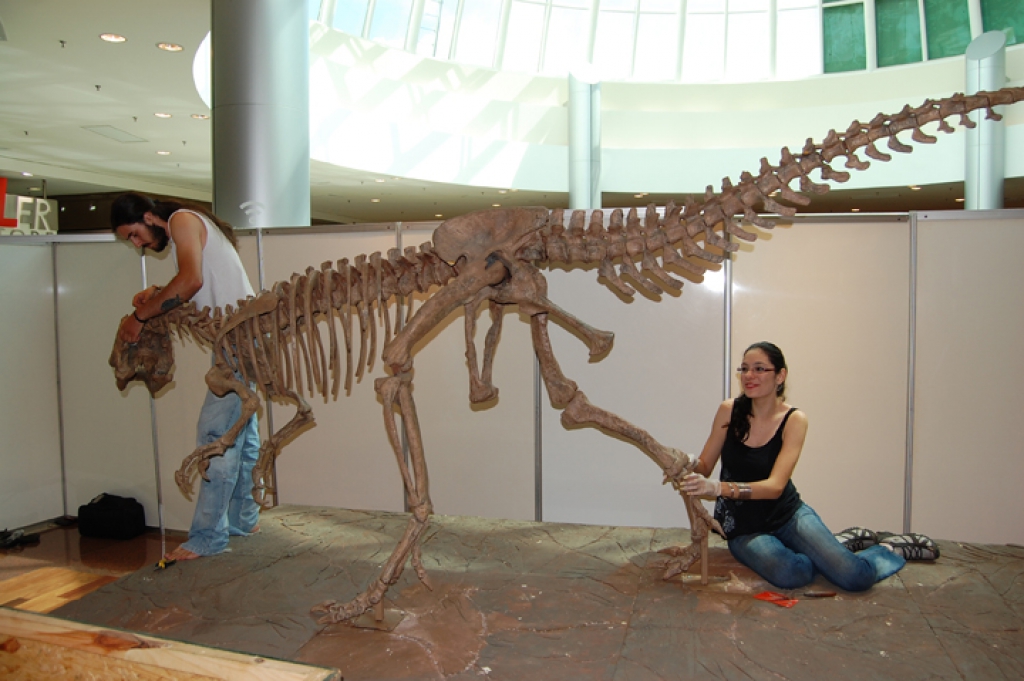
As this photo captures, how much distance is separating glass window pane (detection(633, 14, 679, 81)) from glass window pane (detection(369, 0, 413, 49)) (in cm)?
542

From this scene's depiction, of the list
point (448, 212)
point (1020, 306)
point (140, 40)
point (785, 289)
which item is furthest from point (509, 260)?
point (448, 212)

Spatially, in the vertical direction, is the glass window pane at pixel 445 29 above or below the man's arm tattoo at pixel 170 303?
above

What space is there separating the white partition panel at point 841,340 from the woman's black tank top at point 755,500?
0.92m

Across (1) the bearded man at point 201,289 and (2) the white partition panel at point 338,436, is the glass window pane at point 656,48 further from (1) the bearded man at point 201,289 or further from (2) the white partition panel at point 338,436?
(1) the bearded man at point 201,289

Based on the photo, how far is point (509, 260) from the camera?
11.9 feet

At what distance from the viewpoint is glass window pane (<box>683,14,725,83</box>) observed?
→ 17016 millimetres

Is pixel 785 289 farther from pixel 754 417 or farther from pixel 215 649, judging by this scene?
pixel 215 649

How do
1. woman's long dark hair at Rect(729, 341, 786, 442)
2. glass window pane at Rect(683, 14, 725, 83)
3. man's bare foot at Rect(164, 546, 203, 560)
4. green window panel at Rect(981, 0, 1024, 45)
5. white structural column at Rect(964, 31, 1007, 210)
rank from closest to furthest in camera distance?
woman's long dark hair at Rect(729, 341, 786, 442) → man's bare foot at Rect(164, 546, 203, 560) → white structural column at Rect(964, 31, 1007, 210) → green window panel at Rect(981, 0, 1024, 45) → glass window pane at Rect(683, 14, 725, 83)

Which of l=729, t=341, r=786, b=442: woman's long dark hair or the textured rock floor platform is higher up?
l=729, t=341, r=786, b=442: woman's long dark hair

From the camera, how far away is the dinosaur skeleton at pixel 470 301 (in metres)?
3.32

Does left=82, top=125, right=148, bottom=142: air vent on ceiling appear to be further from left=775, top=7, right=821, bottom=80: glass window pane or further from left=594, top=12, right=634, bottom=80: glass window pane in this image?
left=775, top=7, right=821, bottom=80: glass window pane

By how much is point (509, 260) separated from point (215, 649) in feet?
7.64

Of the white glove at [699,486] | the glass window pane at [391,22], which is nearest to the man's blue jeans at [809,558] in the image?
the white glove at [699,486]

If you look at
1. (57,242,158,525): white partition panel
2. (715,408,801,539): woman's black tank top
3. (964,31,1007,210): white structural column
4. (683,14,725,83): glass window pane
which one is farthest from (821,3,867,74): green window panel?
(57,242,158,525): white partition panel
